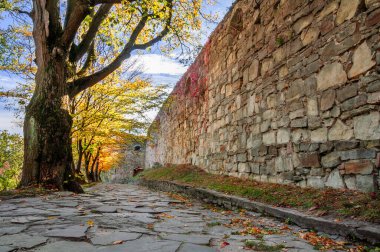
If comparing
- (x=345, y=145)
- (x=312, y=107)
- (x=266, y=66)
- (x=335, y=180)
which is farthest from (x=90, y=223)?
(x=266, y=66)

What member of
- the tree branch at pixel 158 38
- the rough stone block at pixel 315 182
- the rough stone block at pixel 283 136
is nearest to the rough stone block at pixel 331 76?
the rough stone block at pixel 283 136

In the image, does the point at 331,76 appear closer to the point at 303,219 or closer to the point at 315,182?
the point at 315,182

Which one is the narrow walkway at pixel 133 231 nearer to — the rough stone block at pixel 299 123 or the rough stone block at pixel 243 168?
the rough stone block at pixel 299 123

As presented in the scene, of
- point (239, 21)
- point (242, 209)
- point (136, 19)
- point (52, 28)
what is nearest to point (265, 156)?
point (242, 209)

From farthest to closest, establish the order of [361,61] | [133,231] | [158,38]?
[158,38]
[361,61]
[133,231]

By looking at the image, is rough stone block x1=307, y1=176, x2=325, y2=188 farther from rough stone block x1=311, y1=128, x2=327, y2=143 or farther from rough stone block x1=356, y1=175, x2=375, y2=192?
rough stone block x1=356, y1=175, x2=375, y2=192

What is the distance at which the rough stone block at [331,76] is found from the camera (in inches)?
158

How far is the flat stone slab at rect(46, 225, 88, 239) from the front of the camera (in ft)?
9.02

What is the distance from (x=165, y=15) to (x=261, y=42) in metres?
3.02

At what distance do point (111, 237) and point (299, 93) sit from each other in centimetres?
343

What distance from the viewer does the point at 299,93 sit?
4.88 meters

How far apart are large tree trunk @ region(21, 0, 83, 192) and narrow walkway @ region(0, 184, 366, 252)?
1876 millimetres

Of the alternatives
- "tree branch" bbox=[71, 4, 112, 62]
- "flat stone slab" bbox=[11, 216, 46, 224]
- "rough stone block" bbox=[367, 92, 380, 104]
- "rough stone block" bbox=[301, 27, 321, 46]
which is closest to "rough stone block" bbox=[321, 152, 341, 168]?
"rough stone block" bbox=[367, 92, 380, 104]

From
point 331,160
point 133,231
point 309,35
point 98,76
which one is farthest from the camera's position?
point 98,76
